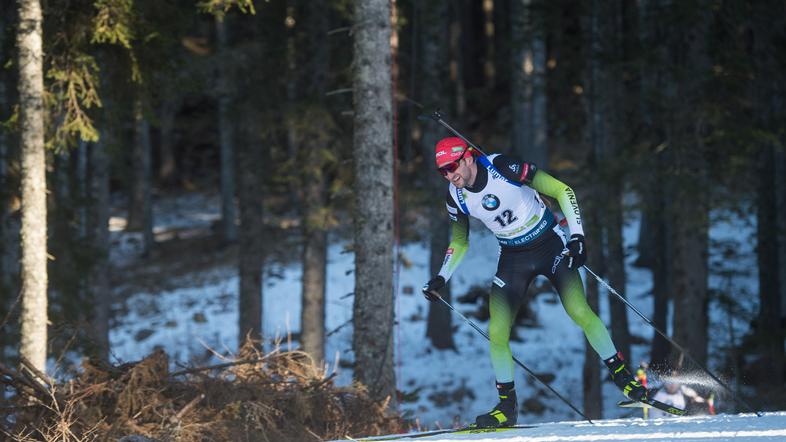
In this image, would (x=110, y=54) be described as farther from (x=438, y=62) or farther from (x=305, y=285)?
(x=438, y=62)

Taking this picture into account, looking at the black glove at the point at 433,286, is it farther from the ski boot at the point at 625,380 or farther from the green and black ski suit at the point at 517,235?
the ski boot at the point at 625,380

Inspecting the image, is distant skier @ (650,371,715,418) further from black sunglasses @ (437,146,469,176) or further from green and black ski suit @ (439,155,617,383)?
black sunglasses @ (437,146,469,176)

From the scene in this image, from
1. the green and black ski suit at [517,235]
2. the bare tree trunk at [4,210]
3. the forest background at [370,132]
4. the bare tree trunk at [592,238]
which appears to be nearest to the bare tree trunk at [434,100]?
the forest background at [370,132]

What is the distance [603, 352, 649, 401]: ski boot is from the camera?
793cm

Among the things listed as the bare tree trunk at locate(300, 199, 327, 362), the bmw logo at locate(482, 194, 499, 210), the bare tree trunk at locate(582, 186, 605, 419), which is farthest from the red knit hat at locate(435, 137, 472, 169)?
the bare tree trunk at locate(300, 199, 327, 362)

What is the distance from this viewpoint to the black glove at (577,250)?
779cm

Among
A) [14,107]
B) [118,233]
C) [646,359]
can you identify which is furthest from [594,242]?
[118,233]

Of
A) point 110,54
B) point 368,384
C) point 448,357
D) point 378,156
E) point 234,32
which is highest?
point 234,32

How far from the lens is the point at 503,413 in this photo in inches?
327

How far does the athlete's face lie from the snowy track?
2071mm

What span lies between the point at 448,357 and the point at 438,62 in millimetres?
6873

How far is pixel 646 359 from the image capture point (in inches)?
860

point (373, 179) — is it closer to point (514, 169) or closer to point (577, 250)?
point (514, 169)

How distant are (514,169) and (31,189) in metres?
5.56
